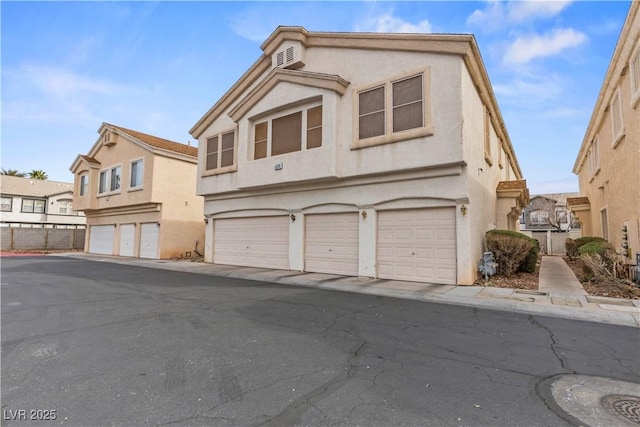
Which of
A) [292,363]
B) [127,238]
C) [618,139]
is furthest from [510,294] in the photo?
Result: [127,238]

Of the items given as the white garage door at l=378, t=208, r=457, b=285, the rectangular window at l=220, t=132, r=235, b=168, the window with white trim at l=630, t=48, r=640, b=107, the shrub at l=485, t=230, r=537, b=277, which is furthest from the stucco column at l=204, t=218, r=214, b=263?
the window with white trim at l=630, t=48, r=640, b=107

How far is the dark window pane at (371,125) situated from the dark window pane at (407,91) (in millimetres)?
669

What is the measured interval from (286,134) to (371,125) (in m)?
3.72

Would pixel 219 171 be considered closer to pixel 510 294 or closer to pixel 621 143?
pixel 510 294

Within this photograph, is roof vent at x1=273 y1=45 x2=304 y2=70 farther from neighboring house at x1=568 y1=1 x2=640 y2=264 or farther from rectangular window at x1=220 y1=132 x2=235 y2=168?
neighboring house at x1=568 y1=1 x2=640 y2=264

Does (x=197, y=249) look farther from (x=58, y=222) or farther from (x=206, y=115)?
(x=58, y=222)

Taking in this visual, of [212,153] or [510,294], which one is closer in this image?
[510,294]

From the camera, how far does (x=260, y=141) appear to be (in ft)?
47.2

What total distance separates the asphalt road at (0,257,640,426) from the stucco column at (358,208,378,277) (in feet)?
12.5

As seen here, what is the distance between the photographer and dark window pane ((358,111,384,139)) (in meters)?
11.2

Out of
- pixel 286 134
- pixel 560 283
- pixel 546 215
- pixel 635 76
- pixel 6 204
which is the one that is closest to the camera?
pixel 635 76

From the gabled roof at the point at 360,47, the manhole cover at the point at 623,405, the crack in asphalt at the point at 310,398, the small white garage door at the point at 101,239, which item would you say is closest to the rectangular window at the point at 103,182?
the small white garage door at the point at 101,239

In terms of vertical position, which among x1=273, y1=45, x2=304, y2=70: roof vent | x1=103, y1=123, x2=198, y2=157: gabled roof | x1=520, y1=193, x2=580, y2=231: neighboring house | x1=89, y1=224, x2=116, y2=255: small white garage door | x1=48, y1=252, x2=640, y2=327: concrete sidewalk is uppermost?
x1=273, y1=45, x2=304, y2=70: roof vent

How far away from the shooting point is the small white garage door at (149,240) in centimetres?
1992
